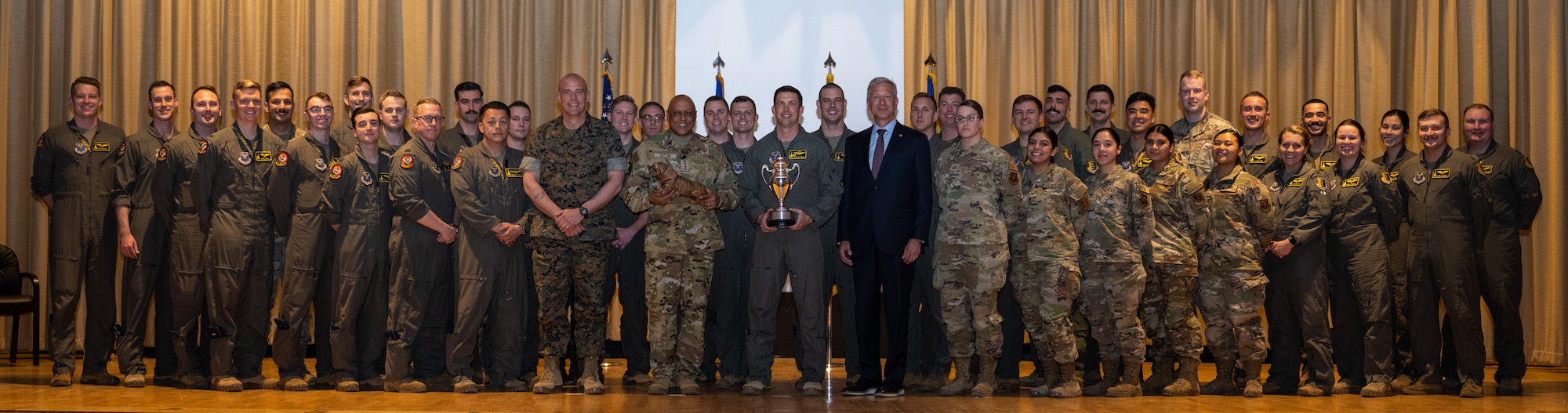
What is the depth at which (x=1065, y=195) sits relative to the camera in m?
5.30

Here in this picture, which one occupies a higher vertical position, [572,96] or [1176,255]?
[572,96]

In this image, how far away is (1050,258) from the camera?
5242mm

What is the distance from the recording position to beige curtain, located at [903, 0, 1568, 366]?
24.8ft

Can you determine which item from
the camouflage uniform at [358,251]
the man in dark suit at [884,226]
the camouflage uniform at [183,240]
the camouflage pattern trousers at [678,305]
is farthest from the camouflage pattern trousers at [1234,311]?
the camouflage uniform at [183,240]

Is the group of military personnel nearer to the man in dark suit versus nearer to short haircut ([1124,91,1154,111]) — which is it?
the man in dark suit

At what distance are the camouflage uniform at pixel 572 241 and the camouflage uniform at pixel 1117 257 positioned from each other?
86.9 inches

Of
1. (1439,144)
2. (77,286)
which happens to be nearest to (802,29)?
(1439,144)

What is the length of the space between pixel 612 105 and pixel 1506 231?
444cm

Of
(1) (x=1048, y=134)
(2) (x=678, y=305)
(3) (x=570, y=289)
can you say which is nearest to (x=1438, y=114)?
(1) (x=1048, y=134)

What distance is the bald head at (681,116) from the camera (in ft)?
17.7

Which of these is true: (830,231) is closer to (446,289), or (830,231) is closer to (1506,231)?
(446,289)

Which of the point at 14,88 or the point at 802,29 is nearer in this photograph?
the point at 14,88

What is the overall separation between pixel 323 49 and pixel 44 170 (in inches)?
90.0

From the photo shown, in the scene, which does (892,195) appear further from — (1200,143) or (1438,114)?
(1438,114)
